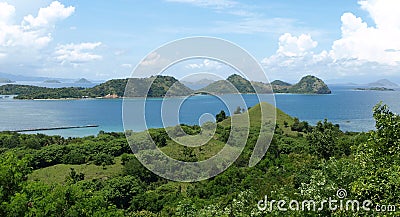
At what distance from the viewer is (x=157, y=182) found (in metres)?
29.2

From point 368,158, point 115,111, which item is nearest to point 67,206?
point 368,158

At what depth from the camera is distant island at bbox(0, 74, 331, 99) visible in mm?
8781

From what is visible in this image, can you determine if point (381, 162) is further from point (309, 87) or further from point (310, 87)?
point (309, 87)

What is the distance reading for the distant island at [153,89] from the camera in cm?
878

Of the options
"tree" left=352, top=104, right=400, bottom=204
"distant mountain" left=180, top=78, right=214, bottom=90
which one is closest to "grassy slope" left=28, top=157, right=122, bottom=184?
"distant mountain" left=180, top=78, right=214, bottom=90

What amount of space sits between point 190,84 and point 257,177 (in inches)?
627

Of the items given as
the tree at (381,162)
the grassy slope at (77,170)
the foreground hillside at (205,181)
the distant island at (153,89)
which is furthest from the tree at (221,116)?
the tree at (381,162)

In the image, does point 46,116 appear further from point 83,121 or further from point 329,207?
point 329,207

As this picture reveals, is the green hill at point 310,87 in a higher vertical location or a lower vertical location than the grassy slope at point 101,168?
higher
